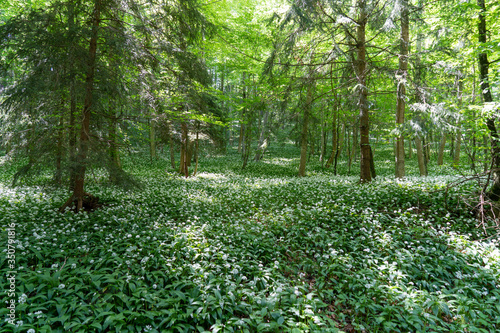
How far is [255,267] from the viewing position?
4707mm

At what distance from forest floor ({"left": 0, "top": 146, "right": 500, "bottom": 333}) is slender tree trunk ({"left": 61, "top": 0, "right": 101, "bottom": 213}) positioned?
76cm

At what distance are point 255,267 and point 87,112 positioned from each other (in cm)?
601

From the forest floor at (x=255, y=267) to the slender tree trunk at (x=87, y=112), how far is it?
764 mm

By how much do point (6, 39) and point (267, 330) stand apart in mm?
8069

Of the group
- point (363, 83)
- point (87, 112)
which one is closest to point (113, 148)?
point (87, 112)

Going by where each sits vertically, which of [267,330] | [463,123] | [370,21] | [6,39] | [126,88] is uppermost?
[370,21]

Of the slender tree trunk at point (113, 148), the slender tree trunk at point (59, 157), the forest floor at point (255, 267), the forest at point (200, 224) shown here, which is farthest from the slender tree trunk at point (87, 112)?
the forest floor at point (255, 267)

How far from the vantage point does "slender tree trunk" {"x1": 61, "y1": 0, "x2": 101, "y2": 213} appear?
605 centimetres

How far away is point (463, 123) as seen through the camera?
7.31 meters

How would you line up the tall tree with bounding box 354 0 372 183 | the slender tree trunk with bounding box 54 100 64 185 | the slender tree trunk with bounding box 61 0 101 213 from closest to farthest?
the slender tree trunk with bounding box 54 100 64 185, the slender tree trunk with bounding box 61 0 101 213, the tall tree with bounding box 354 0 372 183

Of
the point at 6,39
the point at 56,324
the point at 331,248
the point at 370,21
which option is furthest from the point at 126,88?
the point at 370,21

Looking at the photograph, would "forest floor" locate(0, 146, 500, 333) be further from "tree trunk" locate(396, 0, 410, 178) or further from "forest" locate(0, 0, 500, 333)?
"tree trunk" locate(396, 0, 410, 178)

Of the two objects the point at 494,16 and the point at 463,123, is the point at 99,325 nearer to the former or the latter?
the point at 463,123

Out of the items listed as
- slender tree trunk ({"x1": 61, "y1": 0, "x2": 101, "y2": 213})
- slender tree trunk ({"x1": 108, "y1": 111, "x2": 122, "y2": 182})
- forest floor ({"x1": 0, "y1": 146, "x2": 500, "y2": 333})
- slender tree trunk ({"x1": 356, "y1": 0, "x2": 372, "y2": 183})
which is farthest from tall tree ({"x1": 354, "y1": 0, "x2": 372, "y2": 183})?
slender tree trunk ({"x1": 61, "y1": 0, "x2": 101, "y2": 213})
